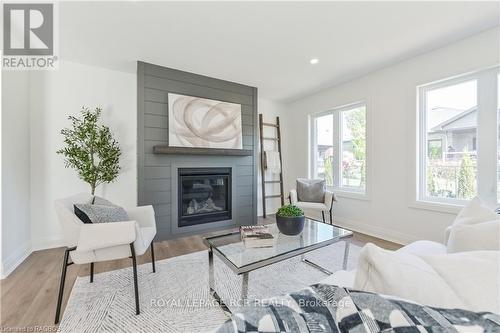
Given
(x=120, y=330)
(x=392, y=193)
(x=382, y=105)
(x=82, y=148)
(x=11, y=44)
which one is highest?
(x=11, y=44)

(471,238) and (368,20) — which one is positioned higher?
(368,20)

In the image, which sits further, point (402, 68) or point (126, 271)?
point (402, 68)

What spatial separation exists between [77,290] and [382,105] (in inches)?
161

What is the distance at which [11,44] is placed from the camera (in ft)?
7.50

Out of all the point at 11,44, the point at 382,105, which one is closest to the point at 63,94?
the point at 11,44

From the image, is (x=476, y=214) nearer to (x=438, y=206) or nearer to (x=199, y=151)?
(x=438, y=206)

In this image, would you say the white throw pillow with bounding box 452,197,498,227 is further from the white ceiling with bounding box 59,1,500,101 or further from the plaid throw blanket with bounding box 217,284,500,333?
the white ceiling with bounding box 59,1,500,101

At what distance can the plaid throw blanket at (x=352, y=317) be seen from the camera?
0.47 m

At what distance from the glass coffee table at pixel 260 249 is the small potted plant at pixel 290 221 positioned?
5 centimetres

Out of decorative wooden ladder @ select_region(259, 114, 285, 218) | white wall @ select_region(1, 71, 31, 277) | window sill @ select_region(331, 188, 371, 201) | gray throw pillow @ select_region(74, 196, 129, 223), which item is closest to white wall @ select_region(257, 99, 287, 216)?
decorative wooden ladder @ select_region(259, 114, 285, 218)

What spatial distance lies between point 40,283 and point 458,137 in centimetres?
458

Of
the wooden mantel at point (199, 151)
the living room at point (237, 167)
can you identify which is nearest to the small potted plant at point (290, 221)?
the living room at point (237, 167)

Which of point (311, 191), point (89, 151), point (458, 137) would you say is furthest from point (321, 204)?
point (89, 151)

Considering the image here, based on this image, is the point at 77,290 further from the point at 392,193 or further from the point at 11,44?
the point at 392,193
